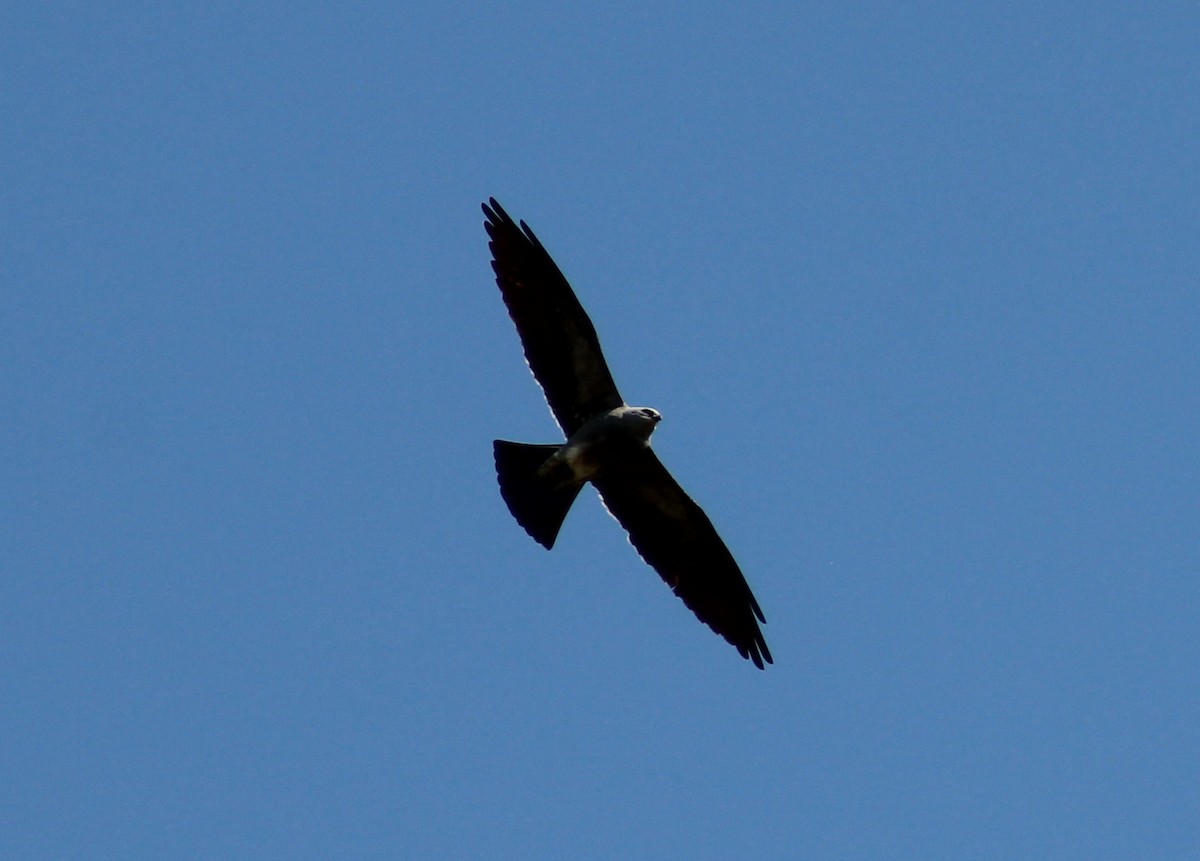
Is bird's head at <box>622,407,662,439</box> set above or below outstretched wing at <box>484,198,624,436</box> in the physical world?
below

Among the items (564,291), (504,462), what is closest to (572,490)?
(504,462)

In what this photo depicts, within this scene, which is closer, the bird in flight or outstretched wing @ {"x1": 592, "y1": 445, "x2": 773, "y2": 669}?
the bird in flight

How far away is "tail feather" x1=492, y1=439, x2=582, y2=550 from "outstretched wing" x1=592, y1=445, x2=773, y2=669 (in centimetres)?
54

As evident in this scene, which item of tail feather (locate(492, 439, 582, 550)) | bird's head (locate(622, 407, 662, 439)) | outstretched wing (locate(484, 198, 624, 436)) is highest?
outstretched wing (locate(484, 198, 624, 436))

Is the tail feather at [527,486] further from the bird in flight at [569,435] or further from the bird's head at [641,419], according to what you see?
the bird's head at [641,419]

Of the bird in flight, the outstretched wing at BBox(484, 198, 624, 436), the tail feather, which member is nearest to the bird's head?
the bird in flight

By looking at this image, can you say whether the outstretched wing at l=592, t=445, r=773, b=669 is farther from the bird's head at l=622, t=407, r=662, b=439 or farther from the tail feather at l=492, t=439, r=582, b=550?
the tail feather at l=492, t=439, r=582, b=550

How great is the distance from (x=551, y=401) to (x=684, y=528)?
147 cm

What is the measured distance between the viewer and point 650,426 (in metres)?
13.5

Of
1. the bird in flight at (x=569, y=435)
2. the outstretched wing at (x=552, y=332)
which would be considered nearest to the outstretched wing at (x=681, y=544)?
the bird in flight at (x=569, y=435)

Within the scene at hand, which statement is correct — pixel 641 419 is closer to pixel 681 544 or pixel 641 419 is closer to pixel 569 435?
pixel 569 435

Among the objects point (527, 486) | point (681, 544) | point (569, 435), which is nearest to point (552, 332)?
point (569, 435)

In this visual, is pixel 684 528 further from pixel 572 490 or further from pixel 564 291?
pixel 564 291

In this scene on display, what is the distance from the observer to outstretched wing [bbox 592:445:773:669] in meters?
13.8
